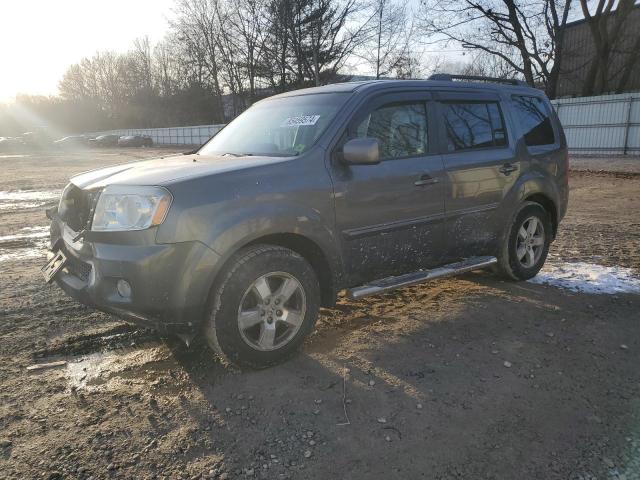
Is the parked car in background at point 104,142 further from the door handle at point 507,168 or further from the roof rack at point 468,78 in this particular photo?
the door handle at point 507,168

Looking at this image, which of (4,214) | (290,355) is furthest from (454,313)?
(4,214)

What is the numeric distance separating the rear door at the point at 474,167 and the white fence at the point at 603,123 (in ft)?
62.7

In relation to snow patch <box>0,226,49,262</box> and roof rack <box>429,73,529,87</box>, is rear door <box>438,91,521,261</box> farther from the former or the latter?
snow patch <box>0,226,49,262</box>

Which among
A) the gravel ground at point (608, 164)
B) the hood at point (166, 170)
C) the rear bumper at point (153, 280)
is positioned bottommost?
the gravel ground at point (608, 164)

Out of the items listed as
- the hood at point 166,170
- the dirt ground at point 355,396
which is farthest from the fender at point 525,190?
the hood at point 166,170

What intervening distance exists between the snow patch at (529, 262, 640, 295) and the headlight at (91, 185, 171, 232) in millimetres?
3907

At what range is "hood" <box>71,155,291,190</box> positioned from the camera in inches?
123

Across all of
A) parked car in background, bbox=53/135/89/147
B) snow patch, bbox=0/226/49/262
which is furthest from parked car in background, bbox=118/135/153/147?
snow patch, bbox=0/226/49/262

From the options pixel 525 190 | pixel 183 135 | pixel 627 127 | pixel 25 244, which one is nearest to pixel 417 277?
pixel 525 190

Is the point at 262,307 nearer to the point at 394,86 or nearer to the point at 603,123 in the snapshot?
the point at 394,86

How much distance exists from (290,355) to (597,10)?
3345 cm

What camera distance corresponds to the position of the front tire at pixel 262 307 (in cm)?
311

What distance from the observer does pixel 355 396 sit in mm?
3006

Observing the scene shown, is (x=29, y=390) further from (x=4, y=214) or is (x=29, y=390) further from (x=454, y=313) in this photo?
(x=4, y=214)
